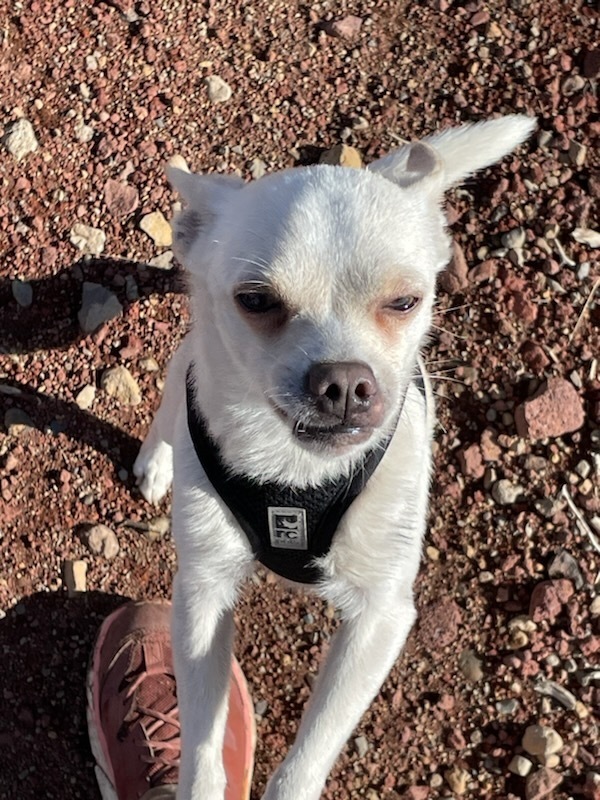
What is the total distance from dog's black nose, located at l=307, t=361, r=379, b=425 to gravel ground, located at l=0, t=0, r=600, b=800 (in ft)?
5.22

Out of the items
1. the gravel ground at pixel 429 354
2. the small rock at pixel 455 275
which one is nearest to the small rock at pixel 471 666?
the gravel ground at pixel 429 354

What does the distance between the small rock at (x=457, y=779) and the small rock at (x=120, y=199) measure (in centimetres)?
274

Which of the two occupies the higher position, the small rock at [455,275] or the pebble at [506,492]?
the small rock at [455,275]

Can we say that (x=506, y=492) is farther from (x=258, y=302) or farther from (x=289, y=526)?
(x=258, y=302)

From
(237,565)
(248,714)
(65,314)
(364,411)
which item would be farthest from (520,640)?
(65,314)

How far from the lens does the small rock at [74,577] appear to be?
3.46 metres

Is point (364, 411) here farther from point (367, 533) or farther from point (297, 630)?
point (297, 630)

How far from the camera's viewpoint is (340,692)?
99.8 inches

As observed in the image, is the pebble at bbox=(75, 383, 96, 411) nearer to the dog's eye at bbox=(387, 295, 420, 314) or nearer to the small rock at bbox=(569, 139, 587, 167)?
the dog's eye at bbox=(387, 295, 420, 314)

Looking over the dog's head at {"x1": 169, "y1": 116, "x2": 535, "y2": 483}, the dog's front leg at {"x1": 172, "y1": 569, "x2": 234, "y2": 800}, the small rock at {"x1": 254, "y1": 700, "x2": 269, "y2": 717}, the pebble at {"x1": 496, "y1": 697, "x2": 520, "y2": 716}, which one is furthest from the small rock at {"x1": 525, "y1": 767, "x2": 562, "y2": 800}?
the dog's head at {"x1": 169, "y1": 116, "x2": 535, "y2": 483}

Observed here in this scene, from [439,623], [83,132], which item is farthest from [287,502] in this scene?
[83,132]

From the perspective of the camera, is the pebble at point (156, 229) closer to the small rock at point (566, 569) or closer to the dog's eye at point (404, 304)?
the dog's eye at point (404, 304)

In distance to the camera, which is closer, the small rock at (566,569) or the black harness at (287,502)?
the black harness at (287,502)

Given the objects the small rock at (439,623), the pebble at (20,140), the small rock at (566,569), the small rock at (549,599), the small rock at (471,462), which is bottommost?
the small rock at (439,623)
